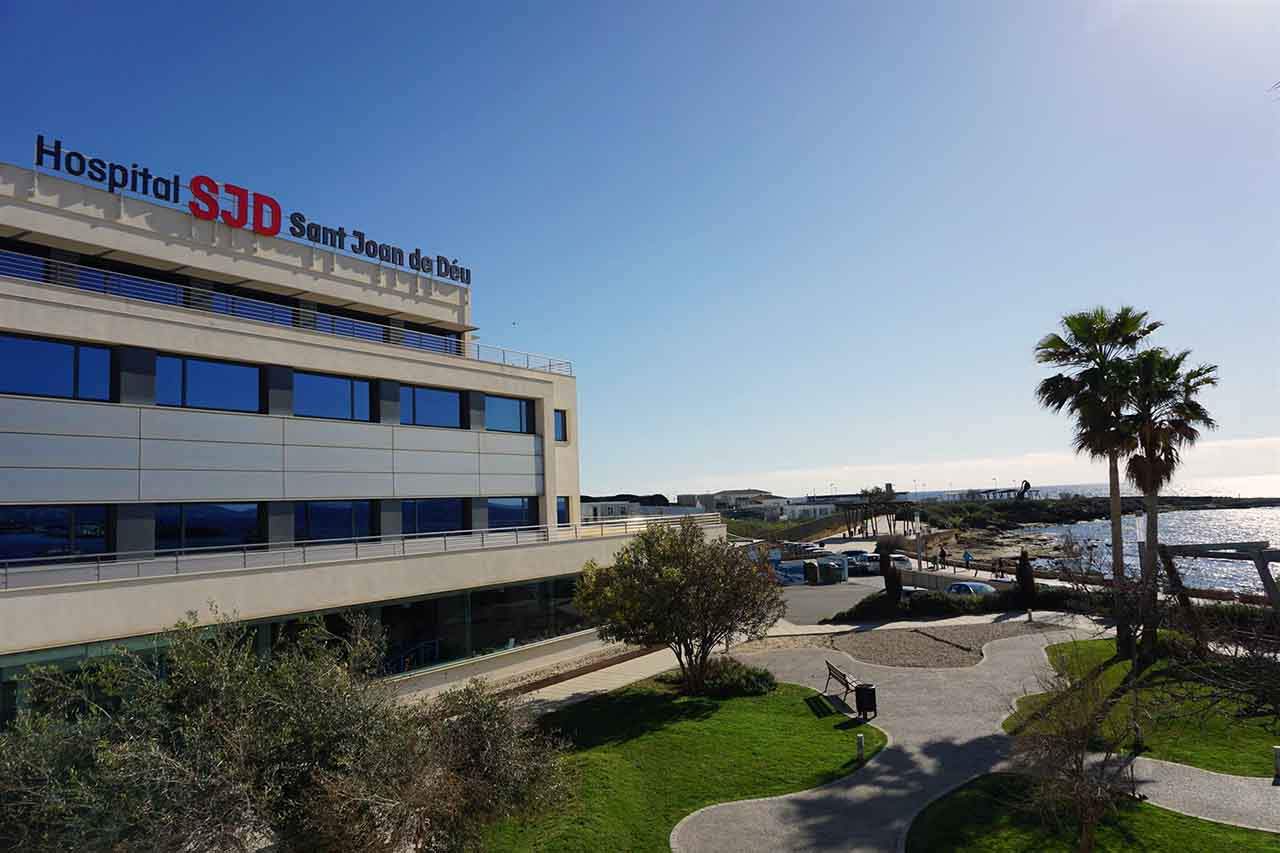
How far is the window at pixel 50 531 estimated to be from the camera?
65.2 feet

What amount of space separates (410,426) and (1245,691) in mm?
26215

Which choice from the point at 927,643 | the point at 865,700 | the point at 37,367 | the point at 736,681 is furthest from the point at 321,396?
the point at 927,643

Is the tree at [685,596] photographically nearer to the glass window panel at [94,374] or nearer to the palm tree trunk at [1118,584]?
the palm tree trunk at [1118,584]

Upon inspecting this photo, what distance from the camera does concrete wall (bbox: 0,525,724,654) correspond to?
17281mm

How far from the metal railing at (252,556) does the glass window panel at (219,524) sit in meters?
0.30

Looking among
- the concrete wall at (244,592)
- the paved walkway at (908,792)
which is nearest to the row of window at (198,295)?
the concrete wall at (244,592)

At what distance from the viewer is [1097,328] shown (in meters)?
24.6

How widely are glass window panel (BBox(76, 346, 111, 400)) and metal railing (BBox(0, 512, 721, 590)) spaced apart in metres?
4.41

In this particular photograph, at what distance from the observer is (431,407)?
31156 millimetres

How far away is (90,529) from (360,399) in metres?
9.41

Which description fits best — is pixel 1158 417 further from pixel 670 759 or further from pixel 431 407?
pixel 431 407

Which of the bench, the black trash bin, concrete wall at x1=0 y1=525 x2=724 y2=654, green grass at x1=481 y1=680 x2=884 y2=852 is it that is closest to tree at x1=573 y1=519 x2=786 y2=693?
green grass at x1=481 y1=680 x2=884 y2=852

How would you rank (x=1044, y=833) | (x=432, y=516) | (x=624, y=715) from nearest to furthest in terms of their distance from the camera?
(x=1044, y=833)
(x=624, y=715)
(x=432, y=516)

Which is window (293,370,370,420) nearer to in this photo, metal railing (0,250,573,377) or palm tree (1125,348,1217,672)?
metal railing (0,250,573,377)
